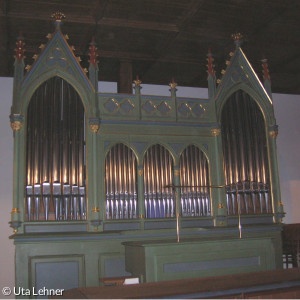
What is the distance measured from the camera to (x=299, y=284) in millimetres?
4027

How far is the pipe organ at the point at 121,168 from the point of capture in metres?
7.37

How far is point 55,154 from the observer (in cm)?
771

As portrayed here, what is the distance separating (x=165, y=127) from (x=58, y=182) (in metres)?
2.42

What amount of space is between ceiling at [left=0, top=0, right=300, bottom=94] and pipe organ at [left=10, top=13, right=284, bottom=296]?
0.51 m

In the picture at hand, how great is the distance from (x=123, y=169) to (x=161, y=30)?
3012 mm

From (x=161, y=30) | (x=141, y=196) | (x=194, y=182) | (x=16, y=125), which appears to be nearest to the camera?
(x=16, y=125)

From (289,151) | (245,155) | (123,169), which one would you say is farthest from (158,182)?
(289,151)

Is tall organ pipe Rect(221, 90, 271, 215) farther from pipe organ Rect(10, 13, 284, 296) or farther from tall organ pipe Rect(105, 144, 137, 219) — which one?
tall organ pipe Rect(105, 144, 137, 219)

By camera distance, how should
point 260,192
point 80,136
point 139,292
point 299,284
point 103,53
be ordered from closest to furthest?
point 139,292, point 299,284, point 80,136, point 260,192, point 103,53

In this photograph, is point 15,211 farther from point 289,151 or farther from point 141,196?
point 289,151

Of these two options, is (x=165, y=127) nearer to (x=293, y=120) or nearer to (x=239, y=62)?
(x=239, y=62)

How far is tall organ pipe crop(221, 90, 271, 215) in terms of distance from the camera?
8.62 meters

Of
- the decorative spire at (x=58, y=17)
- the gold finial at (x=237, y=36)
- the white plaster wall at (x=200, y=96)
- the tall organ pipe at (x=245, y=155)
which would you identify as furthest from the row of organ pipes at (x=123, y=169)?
the white plaster wall at (x=200, y=96)

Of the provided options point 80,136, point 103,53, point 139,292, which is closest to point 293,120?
point 103,53
